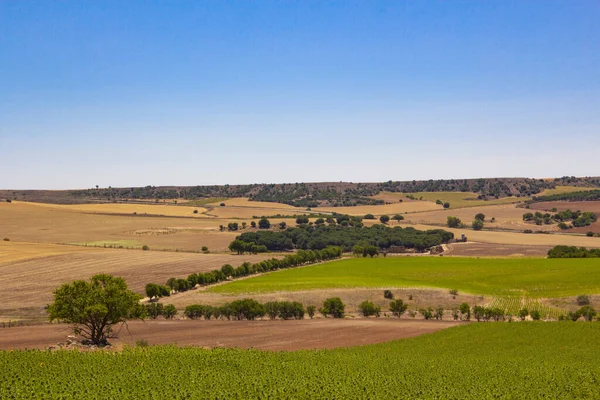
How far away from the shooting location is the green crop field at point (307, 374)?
3866cm

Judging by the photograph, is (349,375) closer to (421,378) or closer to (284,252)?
(421,378)

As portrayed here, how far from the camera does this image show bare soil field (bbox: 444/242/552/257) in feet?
550

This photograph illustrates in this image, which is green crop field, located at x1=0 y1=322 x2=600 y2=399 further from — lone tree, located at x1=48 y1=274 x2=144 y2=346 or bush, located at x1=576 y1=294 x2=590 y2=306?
bush, located at x1=576 y1=294 x2=590 y2=306

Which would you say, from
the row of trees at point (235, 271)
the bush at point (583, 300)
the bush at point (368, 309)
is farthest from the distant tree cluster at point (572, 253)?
the bush at point (368, 309)

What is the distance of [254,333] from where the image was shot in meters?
77.2

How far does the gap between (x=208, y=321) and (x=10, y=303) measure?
35.6 m

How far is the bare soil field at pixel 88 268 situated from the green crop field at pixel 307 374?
52.3 m

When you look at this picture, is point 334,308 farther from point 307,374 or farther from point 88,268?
point 88,268

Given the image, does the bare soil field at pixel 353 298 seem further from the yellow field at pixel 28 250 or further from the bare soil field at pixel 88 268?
the yellow field at pixel 28 250

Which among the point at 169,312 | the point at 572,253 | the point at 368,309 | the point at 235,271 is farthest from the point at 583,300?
the point at 235,271

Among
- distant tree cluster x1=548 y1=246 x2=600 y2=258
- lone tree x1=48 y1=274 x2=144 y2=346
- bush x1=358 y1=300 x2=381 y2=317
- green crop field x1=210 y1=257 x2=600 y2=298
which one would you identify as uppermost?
lone tree x1=48 y1=274 x2=144 y2=346

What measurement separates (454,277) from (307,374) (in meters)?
88.4

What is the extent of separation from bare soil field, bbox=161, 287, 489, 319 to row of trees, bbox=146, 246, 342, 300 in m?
3.86

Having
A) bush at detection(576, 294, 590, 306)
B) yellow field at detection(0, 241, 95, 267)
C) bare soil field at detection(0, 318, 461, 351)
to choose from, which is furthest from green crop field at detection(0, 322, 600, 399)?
yellow field at detection(0, 241, 95, 267)
